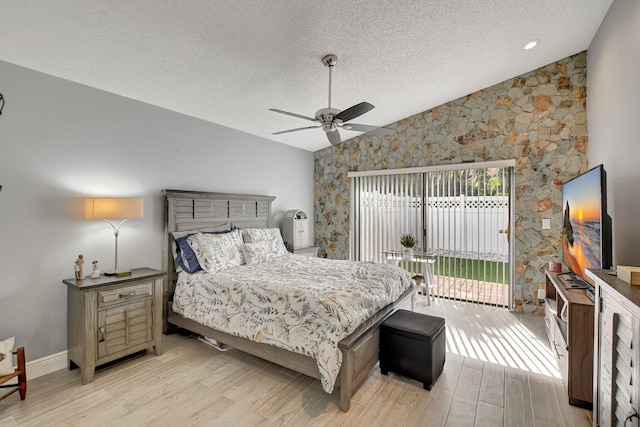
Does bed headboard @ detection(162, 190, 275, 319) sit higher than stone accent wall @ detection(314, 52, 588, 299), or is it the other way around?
stone accent wall @ detection(314, 52, 588, 299)

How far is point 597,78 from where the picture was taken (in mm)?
3361

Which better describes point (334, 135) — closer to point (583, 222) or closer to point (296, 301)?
point (296, 301)

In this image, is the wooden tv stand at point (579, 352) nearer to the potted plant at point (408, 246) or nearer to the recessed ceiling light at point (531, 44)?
the potted plant at point (408, 246)

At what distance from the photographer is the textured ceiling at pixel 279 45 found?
2.22 meters

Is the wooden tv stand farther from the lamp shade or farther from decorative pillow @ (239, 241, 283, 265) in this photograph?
the lamp shade

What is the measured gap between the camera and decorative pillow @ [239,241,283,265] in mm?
3762

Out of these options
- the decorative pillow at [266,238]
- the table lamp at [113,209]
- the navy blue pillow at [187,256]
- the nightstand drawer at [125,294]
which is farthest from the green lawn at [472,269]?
the table lamp at [113,209]

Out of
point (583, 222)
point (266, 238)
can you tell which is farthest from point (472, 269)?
point (266, 238)

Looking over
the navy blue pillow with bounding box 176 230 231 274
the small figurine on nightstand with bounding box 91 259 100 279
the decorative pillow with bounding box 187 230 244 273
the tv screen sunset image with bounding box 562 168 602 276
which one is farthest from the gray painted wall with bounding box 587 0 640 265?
the small figurine on nightstand with bounding box 91 259 100 279

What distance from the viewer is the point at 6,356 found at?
2209 mm

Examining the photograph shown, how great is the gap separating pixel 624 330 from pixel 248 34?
3.10m

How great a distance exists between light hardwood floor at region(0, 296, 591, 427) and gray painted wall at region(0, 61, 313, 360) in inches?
27.2

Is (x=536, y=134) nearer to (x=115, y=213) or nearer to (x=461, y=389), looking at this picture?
(x=461, y=389)

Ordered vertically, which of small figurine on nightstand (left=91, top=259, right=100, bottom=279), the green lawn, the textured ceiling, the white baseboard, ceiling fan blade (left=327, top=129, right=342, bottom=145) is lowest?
the white baseboard
